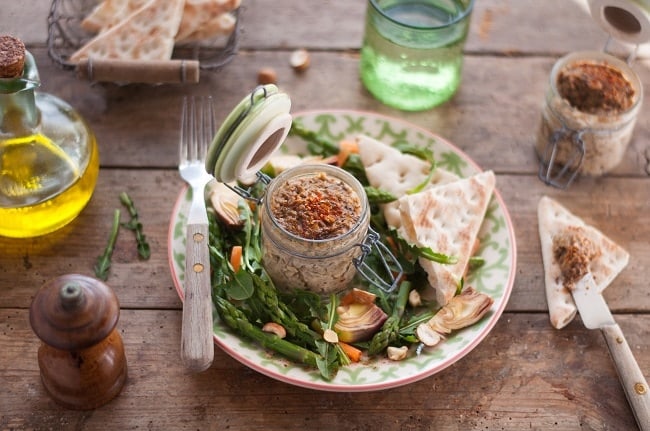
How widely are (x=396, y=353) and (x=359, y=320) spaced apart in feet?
0.35

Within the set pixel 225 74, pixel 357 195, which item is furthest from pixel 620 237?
pixel 225 74

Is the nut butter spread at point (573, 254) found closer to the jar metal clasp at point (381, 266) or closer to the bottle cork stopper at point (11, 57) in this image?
the jar metal clasp at point (381, 266)

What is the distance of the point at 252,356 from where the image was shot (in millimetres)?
1670

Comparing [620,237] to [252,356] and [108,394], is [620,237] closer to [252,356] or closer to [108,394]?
[252,356]

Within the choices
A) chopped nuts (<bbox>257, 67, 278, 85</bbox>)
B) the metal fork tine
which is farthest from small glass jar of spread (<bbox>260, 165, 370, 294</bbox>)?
chopped nuts (<bbox>257, 67, 278, 85</bbox>)

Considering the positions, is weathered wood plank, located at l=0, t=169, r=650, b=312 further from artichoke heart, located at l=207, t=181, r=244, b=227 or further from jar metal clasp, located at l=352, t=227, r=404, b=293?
jar metal clasp, located at l=352, t=227, r=404, b=293

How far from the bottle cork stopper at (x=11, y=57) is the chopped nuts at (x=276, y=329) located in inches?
29.1

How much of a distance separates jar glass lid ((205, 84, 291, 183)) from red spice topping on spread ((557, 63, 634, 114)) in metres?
0.85

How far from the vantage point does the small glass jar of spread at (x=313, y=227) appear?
1715 millimetres

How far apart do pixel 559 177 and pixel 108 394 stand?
4.23 ft

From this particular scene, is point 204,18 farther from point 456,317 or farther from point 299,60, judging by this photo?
point 456,317

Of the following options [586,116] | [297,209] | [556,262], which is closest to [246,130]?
[297,209]

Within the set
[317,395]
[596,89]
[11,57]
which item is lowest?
[317,395]

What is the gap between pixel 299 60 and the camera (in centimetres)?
238
